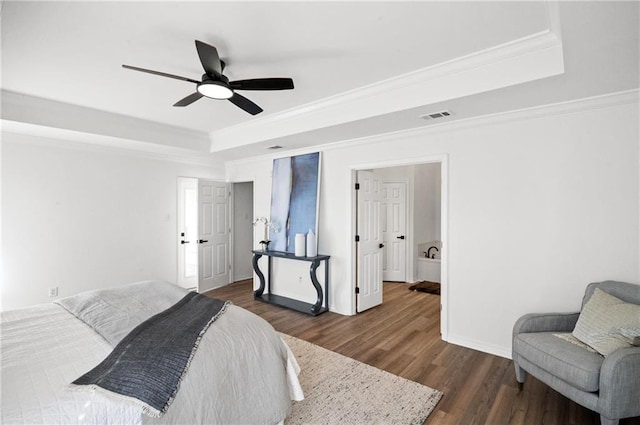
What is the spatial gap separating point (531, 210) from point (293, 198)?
10.3ft

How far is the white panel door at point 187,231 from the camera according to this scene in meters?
5.81

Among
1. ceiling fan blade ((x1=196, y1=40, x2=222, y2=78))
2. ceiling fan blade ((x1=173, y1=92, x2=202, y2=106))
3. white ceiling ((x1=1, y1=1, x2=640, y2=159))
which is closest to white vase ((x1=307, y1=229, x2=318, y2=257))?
white ceiling ((x1=1, y1=1, x2=640, y2=159))

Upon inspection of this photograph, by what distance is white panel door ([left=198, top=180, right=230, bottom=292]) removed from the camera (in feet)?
18.8

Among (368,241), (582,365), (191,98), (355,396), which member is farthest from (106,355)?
(368,241)

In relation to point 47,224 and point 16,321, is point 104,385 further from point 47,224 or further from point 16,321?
point 47,224

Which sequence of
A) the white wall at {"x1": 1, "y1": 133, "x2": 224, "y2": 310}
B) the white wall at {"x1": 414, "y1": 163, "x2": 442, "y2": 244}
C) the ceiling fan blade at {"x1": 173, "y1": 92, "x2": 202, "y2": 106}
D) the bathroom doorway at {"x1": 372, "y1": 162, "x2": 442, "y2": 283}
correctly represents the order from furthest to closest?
the white wall at {"x1": 414, "y1": 163, "x2": 442, "y2": 244} → the bathroom doorway at {"x1": 372, "y1": 162, "x2": 442, "y2": 283} → the white wall at {"x1": 1, "y1": 133, "x2": 224, "y2": 310} → the ceiling fan blade at {"x1": 173, "y1": 92, "x2": 202, "y2": 106}

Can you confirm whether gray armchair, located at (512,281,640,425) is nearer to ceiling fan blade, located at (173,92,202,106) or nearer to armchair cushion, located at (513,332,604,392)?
armchair cushion, located at (513,332,604,392)

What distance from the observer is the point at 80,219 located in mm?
4520

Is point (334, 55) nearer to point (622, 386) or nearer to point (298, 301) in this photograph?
point (622, 386)

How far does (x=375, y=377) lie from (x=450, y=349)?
1083mm

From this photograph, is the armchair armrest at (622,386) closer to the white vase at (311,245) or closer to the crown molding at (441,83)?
the crown molding at (441,83)

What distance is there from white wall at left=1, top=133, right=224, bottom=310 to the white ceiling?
0.93 meters

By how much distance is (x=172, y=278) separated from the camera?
559cm

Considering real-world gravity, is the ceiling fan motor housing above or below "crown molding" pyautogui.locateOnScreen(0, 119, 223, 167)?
below
